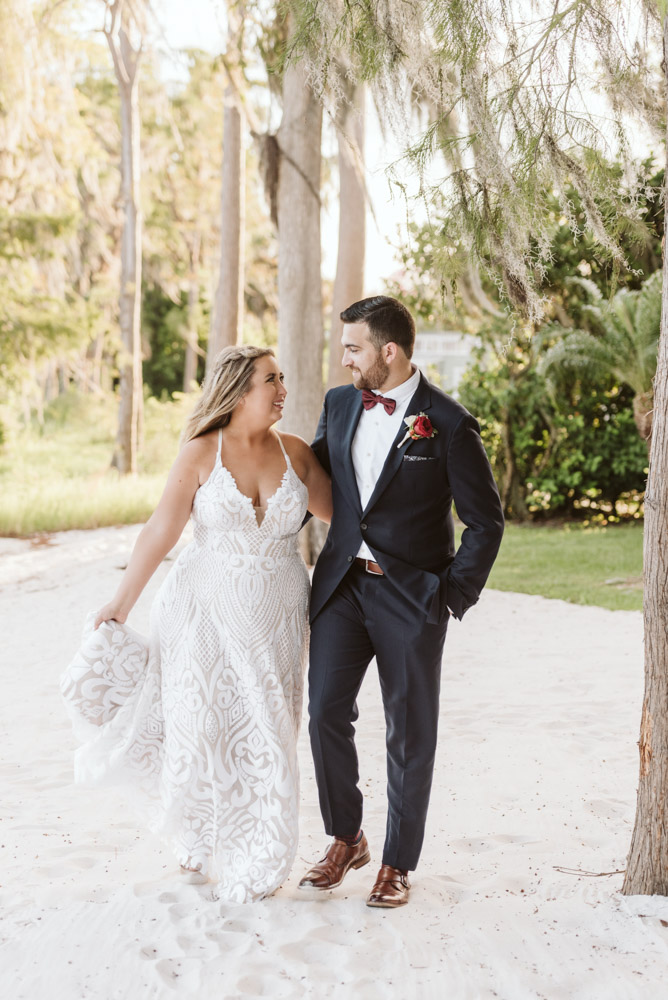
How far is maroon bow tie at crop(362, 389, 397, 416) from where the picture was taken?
329 cm

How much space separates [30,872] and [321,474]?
71.9 inches

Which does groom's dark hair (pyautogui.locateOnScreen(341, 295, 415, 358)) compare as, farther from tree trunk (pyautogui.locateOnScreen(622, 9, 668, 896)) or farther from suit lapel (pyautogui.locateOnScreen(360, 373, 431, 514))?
tree trunk (pyautogui.locateOnScreen(622, 9, 668, 896))

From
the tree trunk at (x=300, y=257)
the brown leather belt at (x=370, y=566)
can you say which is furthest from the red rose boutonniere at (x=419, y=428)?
the tree trunk at (x=300, y=257)

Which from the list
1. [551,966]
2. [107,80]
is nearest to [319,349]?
[551,966]

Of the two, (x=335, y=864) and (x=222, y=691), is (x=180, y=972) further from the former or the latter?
(x=222, y=691)

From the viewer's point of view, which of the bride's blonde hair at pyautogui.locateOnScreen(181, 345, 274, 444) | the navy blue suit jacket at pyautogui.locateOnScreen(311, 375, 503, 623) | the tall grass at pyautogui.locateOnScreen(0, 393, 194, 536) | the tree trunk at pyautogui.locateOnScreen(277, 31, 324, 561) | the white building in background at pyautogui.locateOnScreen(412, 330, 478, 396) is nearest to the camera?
the navy blue suit jacket at pyautogui.locateOnScreen(311, 375, 503, 623)

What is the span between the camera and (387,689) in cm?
329

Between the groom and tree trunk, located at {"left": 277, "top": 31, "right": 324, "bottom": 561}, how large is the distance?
5.44 meters

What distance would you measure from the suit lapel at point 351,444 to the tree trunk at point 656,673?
0.98 metres

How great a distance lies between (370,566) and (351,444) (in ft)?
1.46

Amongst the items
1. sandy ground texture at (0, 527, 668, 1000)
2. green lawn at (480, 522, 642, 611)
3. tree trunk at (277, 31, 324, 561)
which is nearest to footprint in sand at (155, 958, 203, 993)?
sandy ground texture at (0, 527, 668, 1000)

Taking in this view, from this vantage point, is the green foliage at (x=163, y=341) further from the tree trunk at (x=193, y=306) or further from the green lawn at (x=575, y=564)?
the green lawn at (x=575, y=564)

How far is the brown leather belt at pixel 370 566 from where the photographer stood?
10.7ft

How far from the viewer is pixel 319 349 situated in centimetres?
902
